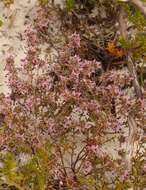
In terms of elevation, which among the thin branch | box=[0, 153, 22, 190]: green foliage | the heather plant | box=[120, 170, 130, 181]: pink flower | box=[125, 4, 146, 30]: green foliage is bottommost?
box=[0, 153, 22, 190]: green foliage

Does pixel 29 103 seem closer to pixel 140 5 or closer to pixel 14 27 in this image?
pixel 140 5

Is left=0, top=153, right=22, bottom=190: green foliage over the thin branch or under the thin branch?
under

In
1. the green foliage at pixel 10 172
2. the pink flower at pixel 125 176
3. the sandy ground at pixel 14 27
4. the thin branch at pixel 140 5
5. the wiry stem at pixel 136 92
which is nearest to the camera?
the green foliage at pixel 10 172

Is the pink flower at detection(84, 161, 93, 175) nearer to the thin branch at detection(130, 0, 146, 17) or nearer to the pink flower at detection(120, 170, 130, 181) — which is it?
the pink flower at detection(120, 170, 130, 181)

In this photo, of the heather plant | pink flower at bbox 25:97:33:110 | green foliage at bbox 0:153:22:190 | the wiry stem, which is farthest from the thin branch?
green foliage at bbox 0:153:22:190

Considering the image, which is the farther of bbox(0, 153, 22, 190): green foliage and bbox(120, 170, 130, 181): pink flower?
bbox(120, 170, 130, 181): pink flower

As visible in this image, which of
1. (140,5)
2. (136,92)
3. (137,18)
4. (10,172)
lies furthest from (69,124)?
(137,18)

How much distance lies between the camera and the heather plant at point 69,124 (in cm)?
366

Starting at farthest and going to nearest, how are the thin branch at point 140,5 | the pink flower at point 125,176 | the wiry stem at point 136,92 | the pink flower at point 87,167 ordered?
the thin branch at point 140,5 → the wiry stem at point 136,92 → the pink flower at point 87,167 → the pink flower at point 125,176

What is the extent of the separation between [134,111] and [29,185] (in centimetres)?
85

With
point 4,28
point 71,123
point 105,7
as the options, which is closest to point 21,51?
point 4,28

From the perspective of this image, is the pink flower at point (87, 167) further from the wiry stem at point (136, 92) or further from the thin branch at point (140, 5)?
the thin branch at point (140, 5)

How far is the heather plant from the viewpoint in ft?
12.0

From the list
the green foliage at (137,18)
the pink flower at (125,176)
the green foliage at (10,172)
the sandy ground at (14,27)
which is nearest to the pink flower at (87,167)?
the pink flower at (125,176)
